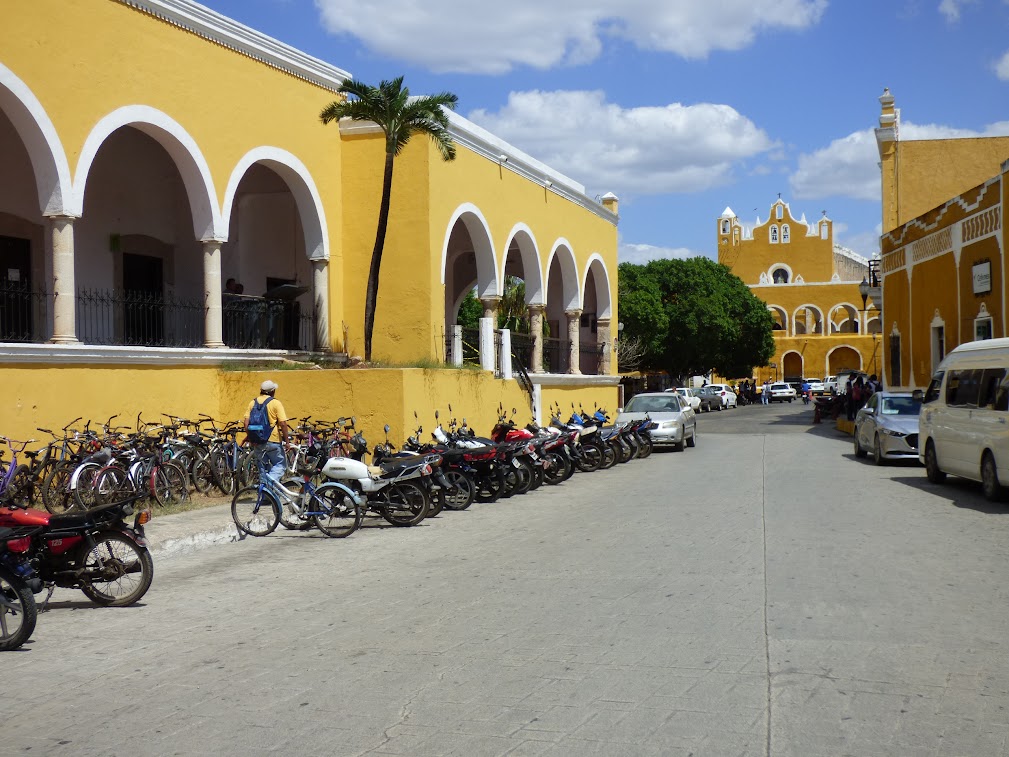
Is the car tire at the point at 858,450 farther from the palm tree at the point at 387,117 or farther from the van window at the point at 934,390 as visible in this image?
the palm tree at the point at 387,117

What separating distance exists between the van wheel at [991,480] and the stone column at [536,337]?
1399 cm

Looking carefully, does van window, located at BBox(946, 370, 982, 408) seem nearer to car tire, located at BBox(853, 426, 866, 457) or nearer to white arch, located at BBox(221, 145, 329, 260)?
car tire, located at BBox(853, 426, 866, 457)

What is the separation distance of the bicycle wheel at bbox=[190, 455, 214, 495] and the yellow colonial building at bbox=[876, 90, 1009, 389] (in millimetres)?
18863

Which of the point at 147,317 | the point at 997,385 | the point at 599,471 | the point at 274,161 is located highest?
the point at 274,161

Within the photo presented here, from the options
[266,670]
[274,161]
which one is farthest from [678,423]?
[266,670]

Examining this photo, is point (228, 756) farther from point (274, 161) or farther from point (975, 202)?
point (975, 202)

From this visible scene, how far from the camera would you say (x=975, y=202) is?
26.4m

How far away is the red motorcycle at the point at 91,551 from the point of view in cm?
738

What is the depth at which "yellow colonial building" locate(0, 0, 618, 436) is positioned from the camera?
586 inches

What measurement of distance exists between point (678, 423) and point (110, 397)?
1429 cm

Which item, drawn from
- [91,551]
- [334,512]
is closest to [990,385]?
[334,512]

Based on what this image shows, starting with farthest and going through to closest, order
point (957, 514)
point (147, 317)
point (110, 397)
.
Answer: point (147, 317), point (110, 397), point (957, 514)

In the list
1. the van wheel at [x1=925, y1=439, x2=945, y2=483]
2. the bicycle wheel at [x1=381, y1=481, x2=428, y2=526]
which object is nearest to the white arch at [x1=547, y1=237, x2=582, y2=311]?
the van wheel at [x1=925, y1=439, x2=945, y2=483]

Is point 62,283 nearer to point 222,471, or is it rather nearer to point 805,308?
point 222,471
